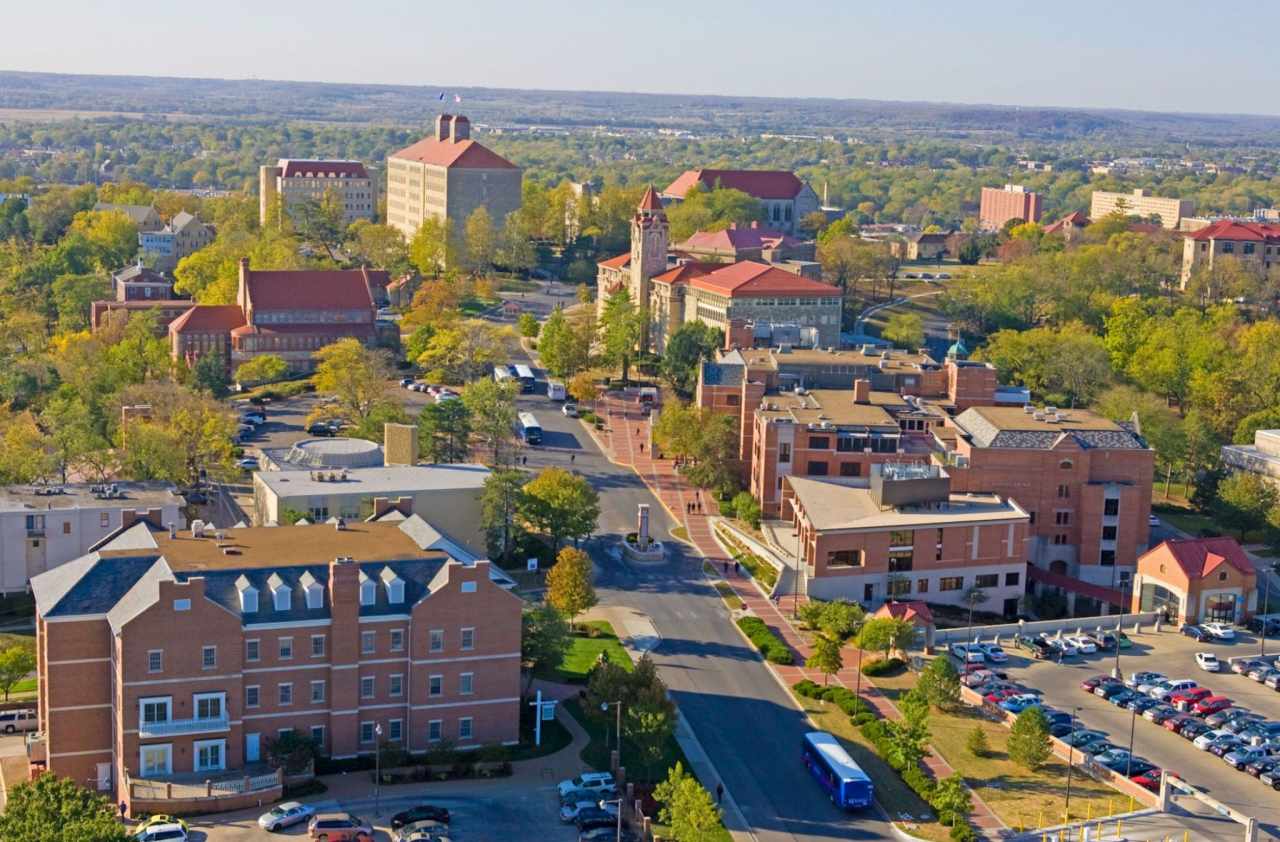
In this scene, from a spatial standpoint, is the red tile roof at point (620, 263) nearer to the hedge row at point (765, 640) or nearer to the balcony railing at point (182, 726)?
the hedge row at point (765, 640)

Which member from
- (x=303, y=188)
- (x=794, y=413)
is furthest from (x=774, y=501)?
(x=303, y=188)

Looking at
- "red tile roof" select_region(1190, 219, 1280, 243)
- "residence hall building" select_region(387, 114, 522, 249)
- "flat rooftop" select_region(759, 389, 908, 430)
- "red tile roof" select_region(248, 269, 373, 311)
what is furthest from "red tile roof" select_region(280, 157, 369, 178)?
"flat rooftop" select_region(759, 389, 908, 430)

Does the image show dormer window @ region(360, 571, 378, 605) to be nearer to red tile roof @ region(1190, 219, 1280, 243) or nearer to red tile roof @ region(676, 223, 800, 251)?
red tile roof @ region(676, 223, 800, 251)

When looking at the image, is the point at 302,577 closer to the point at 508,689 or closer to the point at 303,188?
the point at 508,689

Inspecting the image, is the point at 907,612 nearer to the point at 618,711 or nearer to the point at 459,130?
the point at 618,711

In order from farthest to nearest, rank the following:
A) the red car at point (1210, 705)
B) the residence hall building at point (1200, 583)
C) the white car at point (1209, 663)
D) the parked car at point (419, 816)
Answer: the residence hall building at point (1200, 583) < the white car at point (1209, 663) < the red car at point (1210, 705) < the parked car at point (419, 816)

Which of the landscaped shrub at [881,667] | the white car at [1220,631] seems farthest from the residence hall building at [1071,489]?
the landscaped shrub at [881,667]
